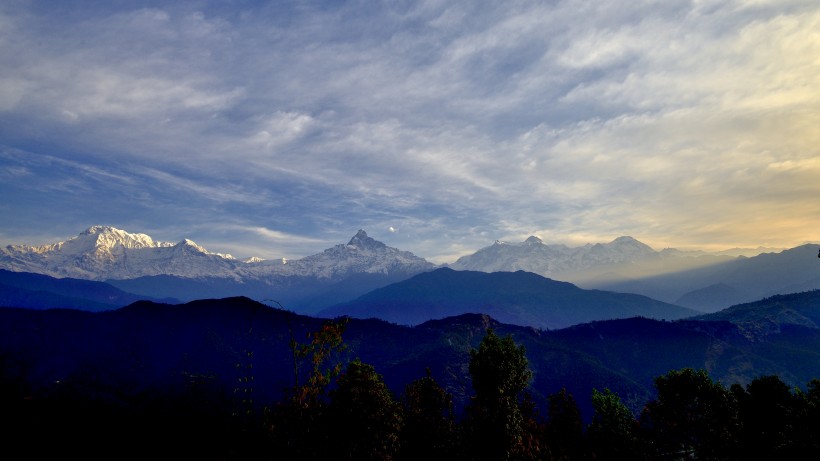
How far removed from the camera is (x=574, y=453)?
7481 centimetres

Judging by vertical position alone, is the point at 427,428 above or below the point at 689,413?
above

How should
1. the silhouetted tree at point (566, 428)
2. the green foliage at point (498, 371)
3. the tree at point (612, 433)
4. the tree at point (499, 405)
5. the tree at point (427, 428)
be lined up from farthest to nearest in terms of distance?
the silhouetted tree at point (566, 428)
the tree at point (612, 433)
the tree at point (427, 428)
the green foliage at point (498, 371)
the tree at point (499, 405)

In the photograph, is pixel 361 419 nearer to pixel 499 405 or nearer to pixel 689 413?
pixel 499 405

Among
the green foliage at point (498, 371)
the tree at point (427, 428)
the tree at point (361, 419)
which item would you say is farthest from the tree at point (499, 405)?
the tree at point (427, 428)

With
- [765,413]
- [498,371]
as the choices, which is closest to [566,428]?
[765,413]

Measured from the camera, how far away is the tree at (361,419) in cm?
4278

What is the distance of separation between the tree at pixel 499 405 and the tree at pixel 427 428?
1333 cm

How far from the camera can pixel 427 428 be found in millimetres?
64875

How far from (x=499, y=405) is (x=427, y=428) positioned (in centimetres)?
2240

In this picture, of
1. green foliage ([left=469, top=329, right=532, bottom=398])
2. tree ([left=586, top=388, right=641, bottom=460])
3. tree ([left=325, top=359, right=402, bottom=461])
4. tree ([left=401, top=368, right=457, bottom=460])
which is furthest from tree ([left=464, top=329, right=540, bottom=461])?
tree ([left=586, top=388, right=641, bottom=460])

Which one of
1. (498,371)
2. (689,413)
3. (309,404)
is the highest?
Result: (309,404)

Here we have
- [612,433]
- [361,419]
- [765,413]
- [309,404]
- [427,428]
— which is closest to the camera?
[309,404]

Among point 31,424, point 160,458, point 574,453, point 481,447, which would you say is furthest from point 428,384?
point 31,424

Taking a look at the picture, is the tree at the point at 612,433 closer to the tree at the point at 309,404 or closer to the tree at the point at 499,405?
the tree at the point at 499,405
